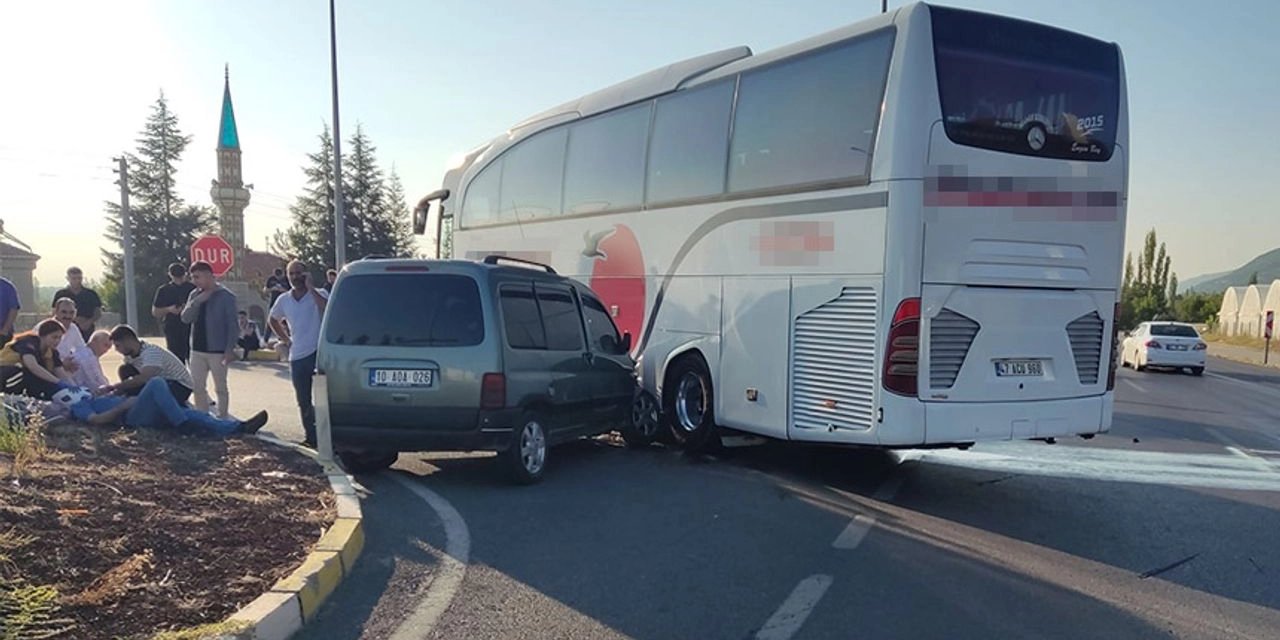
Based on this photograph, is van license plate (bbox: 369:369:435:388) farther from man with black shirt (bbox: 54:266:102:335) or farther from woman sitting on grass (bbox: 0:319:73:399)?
man with black shirt (bbox: 54:266:102:335)

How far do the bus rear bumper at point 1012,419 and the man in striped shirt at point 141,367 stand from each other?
7.19 meters

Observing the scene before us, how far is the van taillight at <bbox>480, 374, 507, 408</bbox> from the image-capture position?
720 cm

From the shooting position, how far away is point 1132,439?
431 inches

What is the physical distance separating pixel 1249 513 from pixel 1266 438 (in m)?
5.49

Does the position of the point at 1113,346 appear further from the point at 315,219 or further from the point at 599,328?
the point at 315,219

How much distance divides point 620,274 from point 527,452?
3.21 m

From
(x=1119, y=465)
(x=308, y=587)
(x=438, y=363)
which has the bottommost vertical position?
(x=1119, y=465)

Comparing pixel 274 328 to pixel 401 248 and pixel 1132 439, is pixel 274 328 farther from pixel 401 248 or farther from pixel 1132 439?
pixel 401 248

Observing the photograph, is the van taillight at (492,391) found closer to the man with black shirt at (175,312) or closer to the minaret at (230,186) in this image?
the man with black shirt at (175,312)

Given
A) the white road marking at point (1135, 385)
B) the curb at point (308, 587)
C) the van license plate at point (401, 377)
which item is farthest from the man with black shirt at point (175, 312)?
the white road marking at point (1135, 385)

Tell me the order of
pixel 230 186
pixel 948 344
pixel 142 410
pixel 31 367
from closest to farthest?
pixel 948 344, pixel 31 367, pixel 142 410, pixel 230 186

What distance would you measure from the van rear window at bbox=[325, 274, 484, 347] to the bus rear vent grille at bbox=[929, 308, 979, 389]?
12.0ft

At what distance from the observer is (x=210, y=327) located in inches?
375

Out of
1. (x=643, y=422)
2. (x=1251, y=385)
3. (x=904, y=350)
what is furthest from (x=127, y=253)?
(x=1251, y=385)
